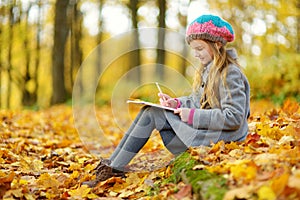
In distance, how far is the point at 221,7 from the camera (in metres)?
18.3

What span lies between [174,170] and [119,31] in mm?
13066

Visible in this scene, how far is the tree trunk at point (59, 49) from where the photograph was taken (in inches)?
505

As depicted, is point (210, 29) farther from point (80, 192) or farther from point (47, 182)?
point (47, 182)

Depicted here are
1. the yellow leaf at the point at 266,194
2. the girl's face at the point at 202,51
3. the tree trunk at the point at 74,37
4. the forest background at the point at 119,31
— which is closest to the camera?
the yellow leaf at the point at 266,194

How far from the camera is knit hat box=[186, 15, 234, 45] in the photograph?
3375mm

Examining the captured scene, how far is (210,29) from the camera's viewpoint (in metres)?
3.37

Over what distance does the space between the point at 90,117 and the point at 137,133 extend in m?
5.83

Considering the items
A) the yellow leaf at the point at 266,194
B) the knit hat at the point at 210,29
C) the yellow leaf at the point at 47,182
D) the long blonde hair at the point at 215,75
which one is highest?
the knit hat at the point at 210,29

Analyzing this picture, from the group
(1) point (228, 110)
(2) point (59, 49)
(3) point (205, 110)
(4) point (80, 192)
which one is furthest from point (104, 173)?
(2) point (59, 49)

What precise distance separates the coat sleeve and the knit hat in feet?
0.95

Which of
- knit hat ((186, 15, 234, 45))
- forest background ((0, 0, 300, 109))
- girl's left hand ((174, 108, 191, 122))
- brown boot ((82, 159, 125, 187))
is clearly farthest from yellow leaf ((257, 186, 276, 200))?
forest background ((0, 0, 300, 109))

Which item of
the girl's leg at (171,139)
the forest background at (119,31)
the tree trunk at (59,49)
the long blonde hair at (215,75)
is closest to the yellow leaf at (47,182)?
the girl's leg at (171,139)

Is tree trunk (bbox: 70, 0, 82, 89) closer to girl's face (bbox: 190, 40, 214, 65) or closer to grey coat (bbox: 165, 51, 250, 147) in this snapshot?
girl's face (bbox: 190, 40, 214, 65)

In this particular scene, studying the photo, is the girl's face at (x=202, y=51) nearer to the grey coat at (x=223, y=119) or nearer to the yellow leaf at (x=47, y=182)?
the grey coat at (x=223, y=119)
